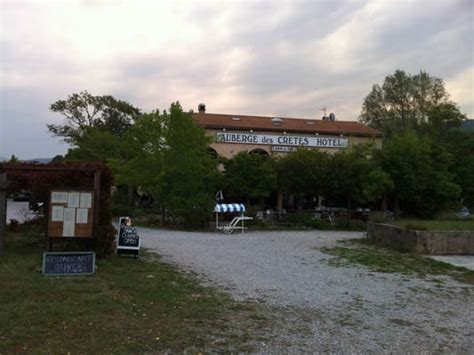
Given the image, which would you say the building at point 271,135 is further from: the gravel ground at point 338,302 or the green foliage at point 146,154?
the gravel ground at point 338,302

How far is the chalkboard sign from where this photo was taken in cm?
880

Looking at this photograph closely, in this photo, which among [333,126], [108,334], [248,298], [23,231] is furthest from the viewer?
[333,126]

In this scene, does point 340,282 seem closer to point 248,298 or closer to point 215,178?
point 248,298

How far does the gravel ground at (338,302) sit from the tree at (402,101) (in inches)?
1762

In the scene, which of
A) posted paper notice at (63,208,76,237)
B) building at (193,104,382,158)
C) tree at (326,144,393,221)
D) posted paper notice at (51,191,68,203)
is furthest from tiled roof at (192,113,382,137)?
posted paper notice at (63,208,76,237)

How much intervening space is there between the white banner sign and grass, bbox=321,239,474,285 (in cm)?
1869

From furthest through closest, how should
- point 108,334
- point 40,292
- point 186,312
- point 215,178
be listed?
point 215,178 < point 40,292 < point 186,312 < point 108,334

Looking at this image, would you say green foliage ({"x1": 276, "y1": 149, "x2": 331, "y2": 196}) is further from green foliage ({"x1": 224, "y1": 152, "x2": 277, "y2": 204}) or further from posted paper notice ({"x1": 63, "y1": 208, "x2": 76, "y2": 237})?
posted paper notice ({"x1": 63, "y1": 208, "x2": 76, "y2": 237})

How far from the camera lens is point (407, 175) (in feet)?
94.8

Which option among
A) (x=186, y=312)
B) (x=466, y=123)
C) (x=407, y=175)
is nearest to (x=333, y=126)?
(x=407, y=175)

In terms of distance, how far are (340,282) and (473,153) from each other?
3367 centimetres

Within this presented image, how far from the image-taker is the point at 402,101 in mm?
56844

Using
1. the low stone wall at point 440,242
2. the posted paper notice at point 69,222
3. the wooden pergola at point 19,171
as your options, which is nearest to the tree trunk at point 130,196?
the low stone wall at point 440,242

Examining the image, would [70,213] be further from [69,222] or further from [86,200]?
[86,200]
